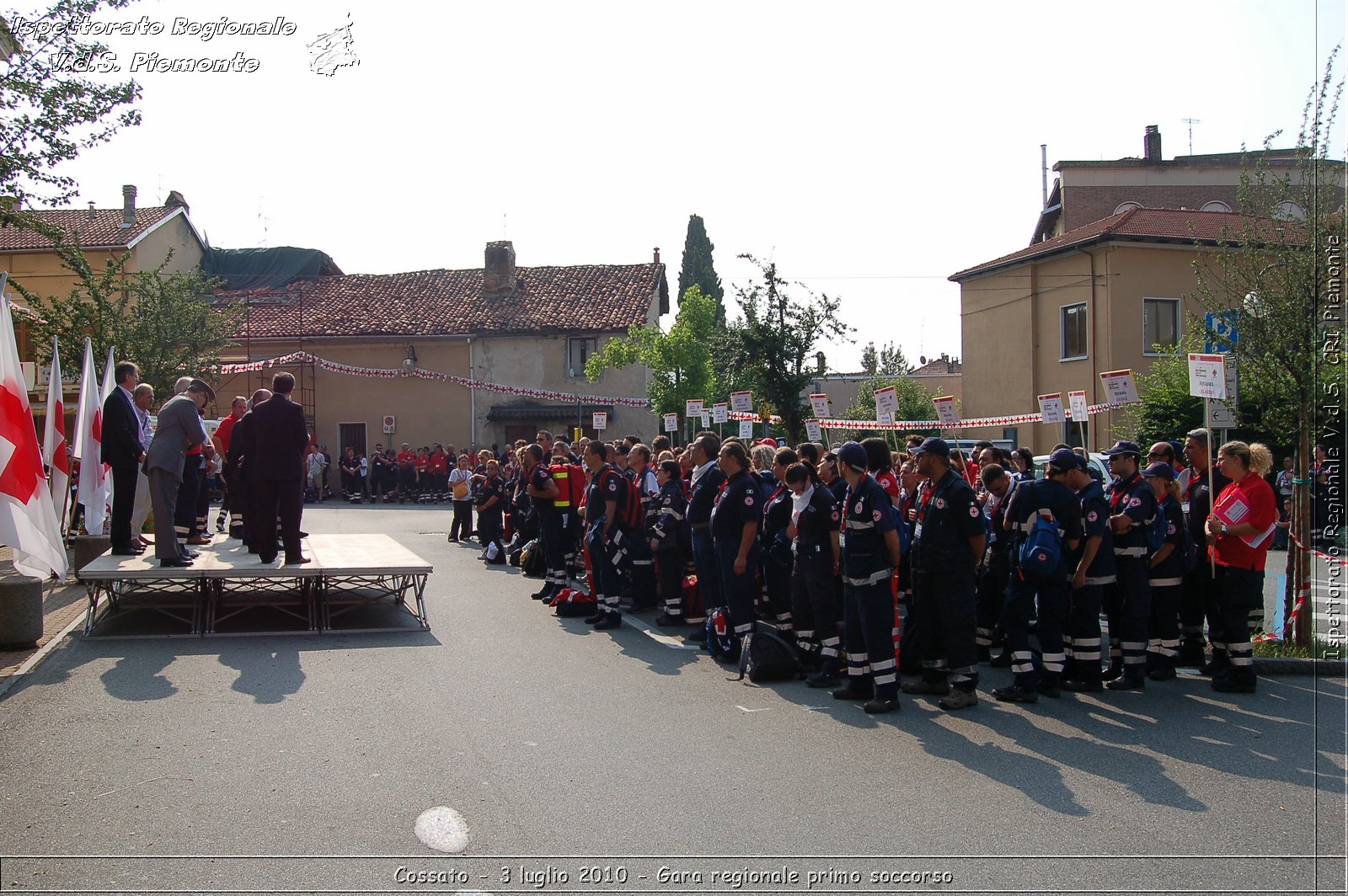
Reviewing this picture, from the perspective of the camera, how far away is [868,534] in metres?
7.82

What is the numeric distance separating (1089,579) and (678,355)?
31276mm

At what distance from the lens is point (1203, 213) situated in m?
34.7

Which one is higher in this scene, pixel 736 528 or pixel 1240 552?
pixel 736 528

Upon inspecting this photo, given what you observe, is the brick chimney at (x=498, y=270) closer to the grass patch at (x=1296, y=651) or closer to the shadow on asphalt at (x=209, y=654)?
the shadow on asphalt at (x=209, y=654)

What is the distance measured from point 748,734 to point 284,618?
6199 mm

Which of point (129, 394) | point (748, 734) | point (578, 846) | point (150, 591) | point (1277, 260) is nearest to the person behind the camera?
point (578, 846)

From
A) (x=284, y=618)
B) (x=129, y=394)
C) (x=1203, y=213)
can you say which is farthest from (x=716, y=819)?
(x=1203, y=213)

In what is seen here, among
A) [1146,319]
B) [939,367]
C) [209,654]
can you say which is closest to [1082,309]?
[1146,319]

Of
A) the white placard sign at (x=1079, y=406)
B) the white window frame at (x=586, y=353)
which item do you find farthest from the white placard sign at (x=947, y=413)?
the white window frame at (x=586, y=353)

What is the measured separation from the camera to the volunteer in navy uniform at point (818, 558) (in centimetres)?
852

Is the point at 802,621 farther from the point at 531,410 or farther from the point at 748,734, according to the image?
the point at 531,410

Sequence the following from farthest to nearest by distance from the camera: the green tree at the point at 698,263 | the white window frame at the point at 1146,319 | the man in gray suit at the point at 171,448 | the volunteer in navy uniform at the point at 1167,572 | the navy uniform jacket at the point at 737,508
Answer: the green tree at the point at 698,263 → the white window frame at the point at 1146,319 → the man in gray suit at the point at 171,448 → the navy uniform jacket at the point at 737,508 → the volunteer in navy uniform at the point at 1167,572

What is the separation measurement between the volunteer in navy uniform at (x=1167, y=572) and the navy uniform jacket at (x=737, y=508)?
3119mm

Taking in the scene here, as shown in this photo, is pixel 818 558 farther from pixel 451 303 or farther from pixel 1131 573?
pixel 451 303
